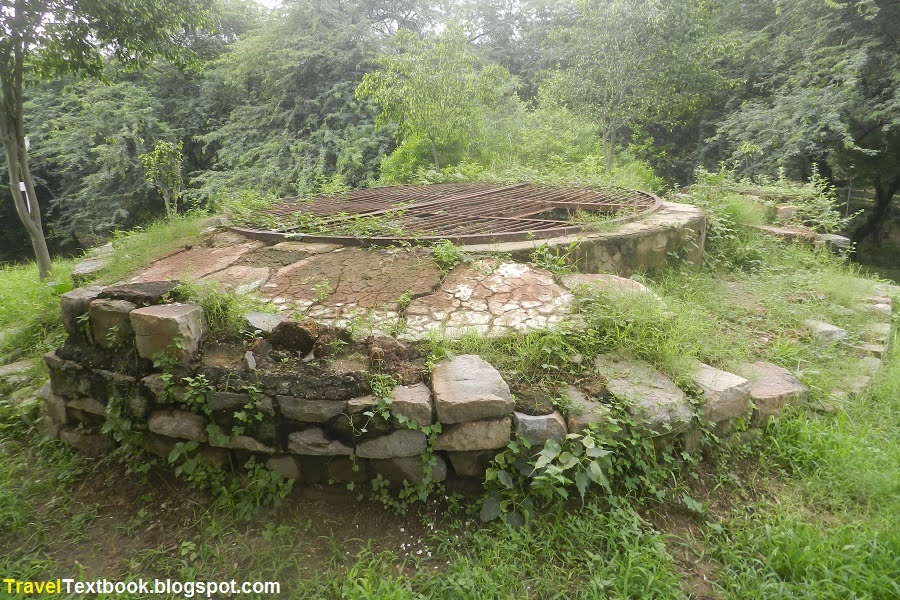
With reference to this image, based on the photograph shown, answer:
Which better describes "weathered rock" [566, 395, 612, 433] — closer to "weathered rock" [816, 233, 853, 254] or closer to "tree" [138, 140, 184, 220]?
"weathered rock" [816, 233, 853, 254]

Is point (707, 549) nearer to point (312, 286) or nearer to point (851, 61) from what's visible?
point (312, 286)

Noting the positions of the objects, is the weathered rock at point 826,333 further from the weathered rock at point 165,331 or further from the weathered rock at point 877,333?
the weathered rock at point 165,331

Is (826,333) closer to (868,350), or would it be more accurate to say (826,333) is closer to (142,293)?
(868,350)

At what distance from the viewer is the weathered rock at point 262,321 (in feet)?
7.33

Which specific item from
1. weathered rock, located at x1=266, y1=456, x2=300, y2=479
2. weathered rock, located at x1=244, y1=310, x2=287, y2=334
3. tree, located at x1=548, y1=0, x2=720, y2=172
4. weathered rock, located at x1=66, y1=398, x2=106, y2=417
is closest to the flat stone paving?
weathered rock, located at x1=244, y1=310, x2=287, y2=334

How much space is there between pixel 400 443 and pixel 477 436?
305mm

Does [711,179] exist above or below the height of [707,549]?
above

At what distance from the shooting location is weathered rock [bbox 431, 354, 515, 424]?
1.88 metres

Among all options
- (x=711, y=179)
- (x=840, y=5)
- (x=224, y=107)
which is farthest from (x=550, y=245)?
(x=224, y=107)

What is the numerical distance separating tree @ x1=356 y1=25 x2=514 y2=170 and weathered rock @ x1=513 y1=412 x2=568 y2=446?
6.48 meters

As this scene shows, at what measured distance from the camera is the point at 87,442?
7.89 feet

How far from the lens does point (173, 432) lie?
213 centimetres

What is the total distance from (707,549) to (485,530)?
822 millimetres

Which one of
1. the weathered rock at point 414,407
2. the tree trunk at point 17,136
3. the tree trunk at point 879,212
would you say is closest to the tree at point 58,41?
the tree trunk at point 17,136
